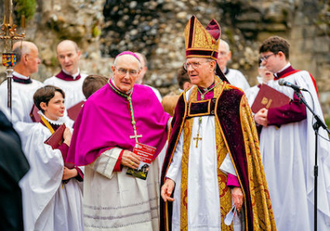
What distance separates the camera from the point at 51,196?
572 cm

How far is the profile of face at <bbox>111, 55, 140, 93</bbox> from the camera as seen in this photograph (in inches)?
206

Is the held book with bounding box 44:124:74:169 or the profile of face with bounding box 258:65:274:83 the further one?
the profile of face with bounding box 258:65:274:83

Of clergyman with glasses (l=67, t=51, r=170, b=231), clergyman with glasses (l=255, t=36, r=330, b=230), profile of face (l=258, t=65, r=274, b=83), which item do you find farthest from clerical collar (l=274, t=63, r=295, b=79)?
clergyman with glasses (l=67, t=51, r=170, b=231)

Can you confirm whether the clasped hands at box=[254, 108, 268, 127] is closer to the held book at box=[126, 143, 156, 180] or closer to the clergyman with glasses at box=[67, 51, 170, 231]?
the clergyman with glasses at box=[67, 51, 170, 231]

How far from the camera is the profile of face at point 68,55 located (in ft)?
26.1

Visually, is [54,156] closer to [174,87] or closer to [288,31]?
[174,87]

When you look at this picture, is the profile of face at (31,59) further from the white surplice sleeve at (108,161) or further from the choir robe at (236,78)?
the choir robe at (236,78)

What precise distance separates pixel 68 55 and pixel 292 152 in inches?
140

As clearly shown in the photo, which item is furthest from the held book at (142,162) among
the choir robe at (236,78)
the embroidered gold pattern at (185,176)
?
the choir robe at (236,78)

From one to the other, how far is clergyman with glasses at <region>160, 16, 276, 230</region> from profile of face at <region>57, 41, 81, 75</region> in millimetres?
3354

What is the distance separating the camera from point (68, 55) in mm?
8055

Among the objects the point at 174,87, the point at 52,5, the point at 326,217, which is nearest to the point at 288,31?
the point at 174,87

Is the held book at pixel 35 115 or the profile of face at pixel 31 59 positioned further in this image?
the profile of face at pixel 31 59

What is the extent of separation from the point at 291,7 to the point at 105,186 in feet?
33.3
